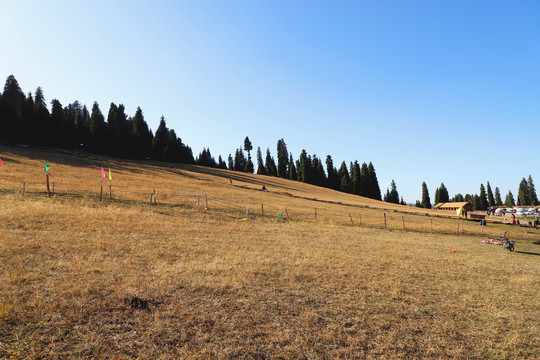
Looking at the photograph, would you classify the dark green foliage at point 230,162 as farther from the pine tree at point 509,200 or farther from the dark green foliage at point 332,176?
the pine tree at point 509,200

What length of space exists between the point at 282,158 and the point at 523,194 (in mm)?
100604

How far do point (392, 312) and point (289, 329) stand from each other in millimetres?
3644

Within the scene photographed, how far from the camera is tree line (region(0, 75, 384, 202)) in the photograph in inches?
2613

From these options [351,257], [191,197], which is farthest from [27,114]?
[351,257]

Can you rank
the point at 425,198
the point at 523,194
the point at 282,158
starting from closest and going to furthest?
the point at 523,194 → the point at 425,198 → the point at 282,158

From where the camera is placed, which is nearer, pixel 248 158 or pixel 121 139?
pixel 121 139

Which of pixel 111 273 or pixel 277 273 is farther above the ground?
pixel 111 273

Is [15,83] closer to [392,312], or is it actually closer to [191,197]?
[191,197]

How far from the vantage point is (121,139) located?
84438 mm

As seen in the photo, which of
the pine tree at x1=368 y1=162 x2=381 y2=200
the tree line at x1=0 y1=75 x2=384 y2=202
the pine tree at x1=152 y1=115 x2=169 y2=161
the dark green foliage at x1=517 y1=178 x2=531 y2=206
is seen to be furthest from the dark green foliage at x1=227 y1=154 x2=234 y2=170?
the dark green foliage at x1=517 y1=178 x2=531 y2=206

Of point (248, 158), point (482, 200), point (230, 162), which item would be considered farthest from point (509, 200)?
point (230, 162)

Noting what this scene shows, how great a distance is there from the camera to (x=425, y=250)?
1931cm

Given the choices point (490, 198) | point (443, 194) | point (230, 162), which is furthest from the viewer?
point (230, 162)

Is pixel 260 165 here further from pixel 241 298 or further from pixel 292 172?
pixel 241 298
